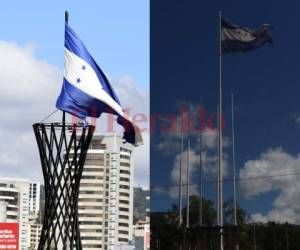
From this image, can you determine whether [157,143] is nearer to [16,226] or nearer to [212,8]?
[212,8]

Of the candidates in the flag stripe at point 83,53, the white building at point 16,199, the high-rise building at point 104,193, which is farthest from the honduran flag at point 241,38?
the white building at point 16,199

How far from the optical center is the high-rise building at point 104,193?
9900 cm

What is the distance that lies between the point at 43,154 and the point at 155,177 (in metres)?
5.98

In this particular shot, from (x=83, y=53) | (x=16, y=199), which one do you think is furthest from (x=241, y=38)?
(x=16, y=199)

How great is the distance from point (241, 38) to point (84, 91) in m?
5.39

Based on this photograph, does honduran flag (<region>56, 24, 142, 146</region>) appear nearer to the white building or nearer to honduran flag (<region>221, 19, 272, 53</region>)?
honduran flag (<region>221, 19, 272, 53</region>)

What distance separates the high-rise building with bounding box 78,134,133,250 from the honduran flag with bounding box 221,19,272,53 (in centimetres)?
7595

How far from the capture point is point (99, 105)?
18297 mm

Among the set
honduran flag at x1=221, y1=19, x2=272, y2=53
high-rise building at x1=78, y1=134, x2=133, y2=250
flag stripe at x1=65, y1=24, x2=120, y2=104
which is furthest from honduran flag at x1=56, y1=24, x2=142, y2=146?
high-rise building at x1=78, y1=134, x2=133, y2=250

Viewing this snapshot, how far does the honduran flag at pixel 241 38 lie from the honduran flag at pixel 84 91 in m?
4.74

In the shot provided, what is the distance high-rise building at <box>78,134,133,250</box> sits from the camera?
99.0 meters

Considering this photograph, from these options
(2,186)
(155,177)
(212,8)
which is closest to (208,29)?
(212,8)

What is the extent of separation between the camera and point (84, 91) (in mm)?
18250

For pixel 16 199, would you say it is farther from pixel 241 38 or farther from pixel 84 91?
pixel 84 91
